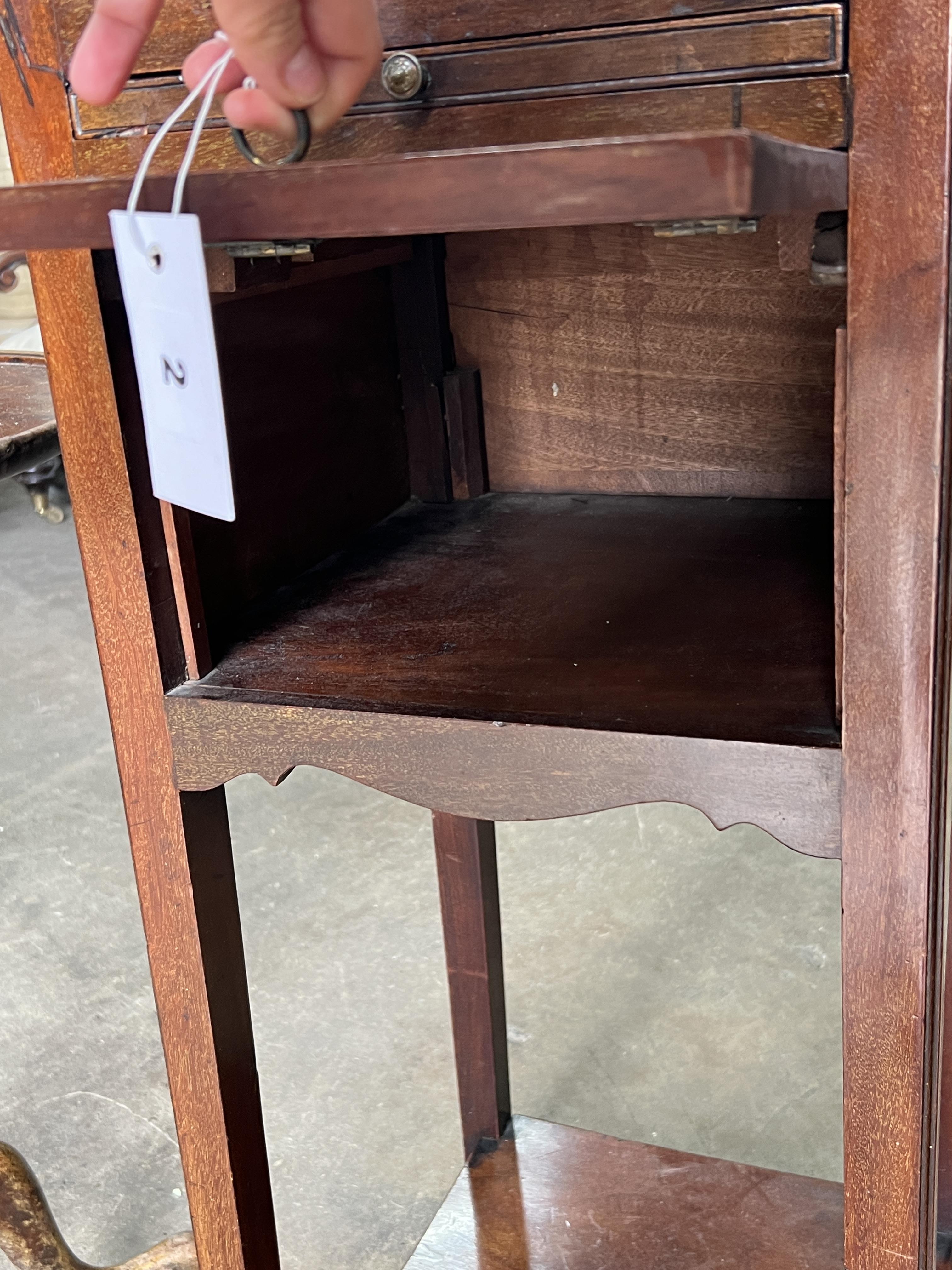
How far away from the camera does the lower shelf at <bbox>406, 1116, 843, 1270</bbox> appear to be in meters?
1.20

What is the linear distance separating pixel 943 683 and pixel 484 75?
38 centimetres

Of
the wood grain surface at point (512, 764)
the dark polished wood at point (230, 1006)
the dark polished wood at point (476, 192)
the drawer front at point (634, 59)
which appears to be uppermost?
the drawer front at point (634, 59)

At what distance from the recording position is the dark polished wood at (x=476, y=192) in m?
0.47

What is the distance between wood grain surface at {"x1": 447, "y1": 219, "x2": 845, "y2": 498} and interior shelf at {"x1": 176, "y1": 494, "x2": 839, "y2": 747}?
5 centimetres

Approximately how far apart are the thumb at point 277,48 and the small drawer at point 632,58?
0.38ft

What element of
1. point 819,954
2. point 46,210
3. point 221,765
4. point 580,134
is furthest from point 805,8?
point 819,954

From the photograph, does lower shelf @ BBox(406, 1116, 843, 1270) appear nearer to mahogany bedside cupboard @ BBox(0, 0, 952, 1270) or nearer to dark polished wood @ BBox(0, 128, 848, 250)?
mahogany bedside cupboard @ BBox(0, 0, 952, 1270)

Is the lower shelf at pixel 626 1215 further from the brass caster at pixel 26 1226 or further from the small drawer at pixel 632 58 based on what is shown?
the small drawer at pixel 632 58

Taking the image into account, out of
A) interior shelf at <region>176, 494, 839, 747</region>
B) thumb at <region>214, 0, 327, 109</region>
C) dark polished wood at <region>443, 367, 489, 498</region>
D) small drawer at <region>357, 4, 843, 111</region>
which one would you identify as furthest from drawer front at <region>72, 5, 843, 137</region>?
dark polished wood at <region>443, 367, 489, 498</region>

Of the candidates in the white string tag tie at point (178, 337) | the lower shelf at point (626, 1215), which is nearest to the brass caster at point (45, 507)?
the lower shelf at point (626, 1215)

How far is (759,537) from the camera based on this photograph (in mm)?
996

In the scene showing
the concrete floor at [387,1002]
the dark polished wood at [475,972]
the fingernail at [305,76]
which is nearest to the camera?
the fingernail at [305,76]

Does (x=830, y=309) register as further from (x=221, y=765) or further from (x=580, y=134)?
(x=221, y=765)

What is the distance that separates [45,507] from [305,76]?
3.28 metres
